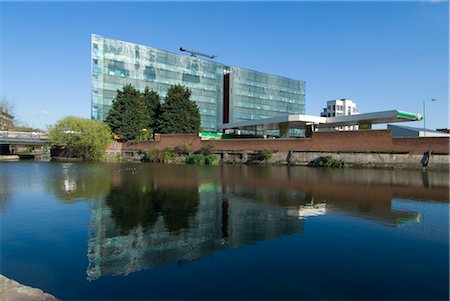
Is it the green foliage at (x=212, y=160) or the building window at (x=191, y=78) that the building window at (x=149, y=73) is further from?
the green foliage at (x=212, y=160)

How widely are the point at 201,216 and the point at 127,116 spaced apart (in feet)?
170

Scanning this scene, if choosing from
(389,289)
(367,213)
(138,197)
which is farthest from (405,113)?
(389,289)

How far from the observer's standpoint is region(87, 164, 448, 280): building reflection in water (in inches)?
303

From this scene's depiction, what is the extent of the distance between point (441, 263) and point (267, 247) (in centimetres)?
394

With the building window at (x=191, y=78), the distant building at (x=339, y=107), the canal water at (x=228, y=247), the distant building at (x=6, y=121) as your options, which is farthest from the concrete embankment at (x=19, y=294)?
the distant building at (x=339, y=107)

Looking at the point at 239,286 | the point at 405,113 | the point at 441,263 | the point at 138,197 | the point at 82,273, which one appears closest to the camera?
the point at 239,286

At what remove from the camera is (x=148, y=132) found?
2418 inches

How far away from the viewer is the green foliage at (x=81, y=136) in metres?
52.8

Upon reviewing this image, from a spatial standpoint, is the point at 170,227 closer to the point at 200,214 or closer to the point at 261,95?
the point at 200,214

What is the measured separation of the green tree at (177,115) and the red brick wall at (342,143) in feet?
17.1

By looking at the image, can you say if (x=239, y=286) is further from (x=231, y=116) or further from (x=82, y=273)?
(x=231, y=116)

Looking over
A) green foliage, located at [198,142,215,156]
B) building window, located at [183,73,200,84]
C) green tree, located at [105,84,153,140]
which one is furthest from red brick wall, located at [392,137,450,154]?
building window, located at [183,73,200,84]

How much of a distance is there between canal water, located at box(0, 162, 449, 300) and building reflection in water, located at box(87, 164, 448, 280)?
0.17ft

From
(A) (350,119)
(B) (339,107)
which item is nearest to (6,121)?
(A) (350,119)
